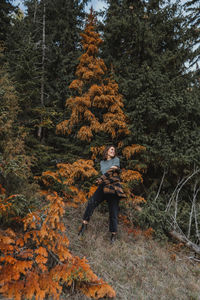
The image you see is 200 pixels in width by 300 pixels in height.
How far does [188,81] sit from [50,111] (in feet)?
→ 19.2

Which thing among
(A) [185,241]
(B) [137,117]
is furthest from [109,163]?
(A) [185,241]

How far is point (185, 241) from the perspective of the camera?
5133 millimetres

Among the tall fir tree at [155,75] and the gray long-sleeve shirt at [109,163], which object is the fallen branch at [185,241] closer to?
the tall fir tree at [155,75]

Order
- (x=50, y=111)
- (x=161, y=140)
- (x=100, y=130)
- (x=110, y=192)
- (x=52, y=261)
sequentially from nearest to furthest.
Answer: (x=52, y=261)
(x=110, y=192)
(x=161, y=140)
(x=100, y=130)
(x=50, y=111)

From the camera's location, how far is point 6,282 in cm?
230

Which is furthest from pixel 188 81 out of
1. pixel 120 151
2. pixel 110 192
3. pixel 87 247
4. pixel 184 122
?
pixel 87 247

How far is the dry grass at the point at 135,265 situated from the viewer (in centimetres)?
309

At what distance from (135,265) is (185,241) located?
209 cm

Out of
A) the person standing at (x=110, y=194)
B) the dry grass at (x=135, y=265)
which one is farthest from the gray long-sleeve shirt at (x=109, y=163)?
the dry grass at (x=135, y=265)

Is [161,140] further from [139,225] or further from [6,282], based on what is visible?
[6,282]

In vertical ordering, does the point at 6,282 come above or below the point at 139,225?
above

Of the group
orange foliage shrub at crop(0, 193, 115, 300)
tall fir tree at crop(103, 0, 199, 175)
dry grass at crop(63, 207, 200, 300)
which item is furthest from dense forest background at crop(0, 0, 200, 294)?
orange foliage shrub at crop(0, 193, 115, 300)

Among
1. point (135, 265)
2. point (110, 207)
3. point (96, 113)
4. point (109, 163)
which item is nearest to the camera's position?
point (135, 265)

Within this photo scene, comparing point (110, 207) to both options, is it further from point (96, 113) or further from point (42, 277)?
point (96, 113)
